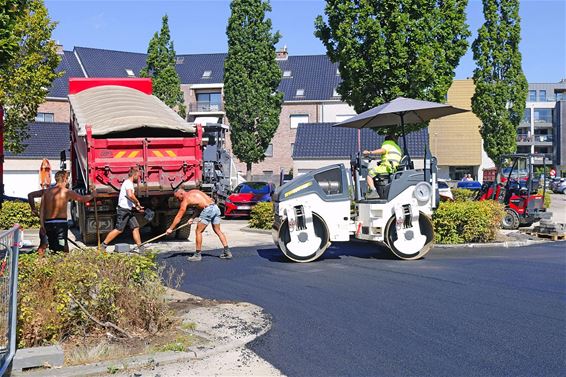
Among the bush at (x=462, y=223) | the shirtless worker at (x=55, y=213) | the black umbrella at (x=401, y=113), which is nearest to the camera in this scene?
the shirtless worker at (x=55, y=213)

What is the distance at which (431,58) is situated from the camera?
1897 centimetres

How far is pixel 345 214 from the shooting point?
12.5 m

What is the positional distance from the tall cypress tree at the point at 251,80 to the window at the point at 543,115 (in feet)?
176

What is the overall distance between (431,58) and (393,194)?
7.71m

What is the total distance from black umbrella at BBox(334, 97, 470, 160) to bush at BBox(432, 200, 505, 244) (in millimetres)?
1651

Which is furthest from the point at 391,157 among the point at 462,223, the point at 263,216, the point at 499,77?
the point at 499,77

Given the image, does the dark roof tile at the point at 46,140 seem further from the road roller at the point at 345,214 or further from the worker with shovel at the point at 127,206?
the road roller at the point at 345,214

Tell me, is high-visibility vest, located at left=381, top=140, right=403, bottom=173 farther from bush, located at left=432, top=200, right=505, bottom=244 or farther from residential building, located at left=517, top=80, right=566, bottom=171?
residential building, located at left=517, top=80, right=566, bottom=171

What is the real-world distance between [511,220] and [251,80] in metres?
25.0

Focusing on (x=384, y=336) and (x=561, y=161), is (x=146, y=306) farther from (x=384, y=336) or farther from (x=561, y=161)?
(x=561, y=161)

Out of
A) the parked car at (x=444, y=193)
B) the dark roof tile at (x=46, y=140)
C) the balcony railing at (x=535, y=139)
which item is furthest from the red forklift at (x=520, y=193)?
the balcony railing at (x=535, y=139)

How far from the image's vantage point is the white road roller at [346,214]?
40.4 feet

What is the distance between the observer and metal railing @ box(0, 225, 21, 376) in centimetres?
548

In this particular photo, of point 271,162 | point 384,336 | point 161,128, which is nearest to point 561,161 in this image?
point 271,162
